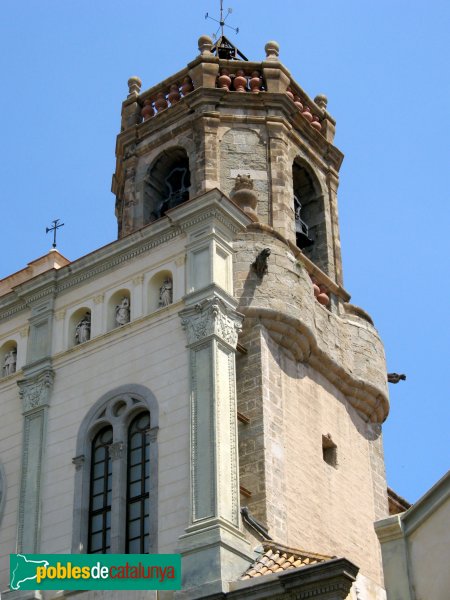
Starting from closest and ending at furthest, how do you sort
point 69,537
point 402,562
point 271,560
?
point 402,562 < point 271,560 < point 69,537

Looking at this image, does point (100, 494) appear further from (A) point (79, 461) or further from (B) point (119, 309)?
(B) point (119, 309)

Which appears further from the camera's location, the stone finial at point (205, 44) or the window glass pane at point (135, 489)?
the stone finial at point (205, 44)

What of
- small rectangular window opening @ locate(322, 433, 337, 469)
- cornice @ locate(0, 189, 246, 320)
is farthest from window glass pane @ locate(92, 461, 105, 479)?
small rectangular window opening @ locate(322, 433, 337, 469)

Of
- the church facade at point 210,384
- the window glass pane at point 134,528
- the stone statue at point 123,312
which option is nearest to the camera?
the church facade at point 210,384

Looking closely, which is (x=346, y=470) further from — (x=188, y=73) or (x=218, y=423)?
(x=188, y=73)

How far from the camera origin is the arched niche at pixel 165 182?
3058 centimetres

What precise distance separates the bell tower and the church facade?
0.05 meters

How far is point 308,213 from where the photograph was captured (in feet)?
101

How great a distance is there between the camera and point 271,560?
2205cm

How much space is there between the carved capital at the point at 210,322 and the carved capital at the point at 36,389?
3160 millimetres

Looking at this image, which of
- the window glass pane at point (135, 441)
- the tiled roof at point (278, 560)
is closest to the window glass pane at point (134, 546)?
the window glass pane at point (135, 441)

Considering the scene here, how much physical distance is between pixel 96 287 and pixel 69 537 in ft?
17.1

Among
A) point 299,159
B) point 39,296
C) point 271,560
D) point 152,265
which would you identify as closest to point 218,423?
point 271,560

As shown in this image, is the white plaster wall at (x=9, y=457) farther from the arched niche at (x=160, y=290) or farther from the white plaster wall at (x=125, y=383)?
the arched niche at (x=160, y=290)
